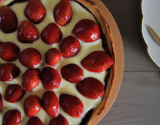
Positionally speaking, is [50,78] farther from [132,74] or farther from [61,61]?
[132,74]

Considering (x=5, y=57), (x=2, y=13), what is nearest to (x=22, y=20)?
(x=2, y=13)

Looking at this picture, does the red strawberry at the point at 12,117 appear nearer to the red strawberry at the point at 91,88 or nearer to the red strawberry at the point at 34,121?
the red strawberry at the point at 34,121

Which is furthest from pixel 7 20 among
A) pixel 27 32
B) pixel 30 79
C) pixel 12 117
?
pixel 12 117

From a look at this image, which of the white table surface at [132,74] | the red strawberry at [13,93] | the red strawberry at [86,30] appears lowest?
the white table surface at [132,74]

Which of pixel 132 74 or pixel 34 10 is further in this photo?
pixel 132 74

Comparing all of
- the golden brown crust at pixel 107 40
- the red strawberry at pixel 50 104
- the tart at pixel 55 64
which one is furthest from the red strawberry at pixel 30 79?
the golden brown crust at pixel 107 40

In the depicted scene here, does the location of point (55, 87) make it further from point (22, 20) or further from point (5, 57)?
point (22, 20)
